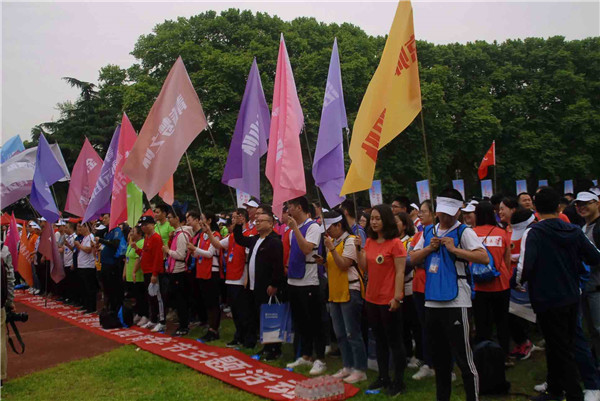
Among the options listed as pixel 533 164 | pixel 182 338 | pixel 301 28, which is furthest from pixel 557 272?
pixel 533 164

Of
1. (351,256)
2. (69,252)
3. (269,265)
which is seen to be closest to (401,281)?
(351,256)

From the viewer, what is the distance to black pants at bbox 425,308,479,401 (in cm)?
473

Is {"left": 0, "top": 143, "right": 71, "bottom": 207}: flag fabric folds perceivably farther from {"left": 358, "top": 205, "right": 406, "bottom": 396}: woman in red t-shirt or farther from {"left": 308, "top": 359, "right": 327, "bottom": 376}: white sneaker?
{"left": 358, "top": 205, "right": 406, "bottom": 396}: woman in red t-shirt

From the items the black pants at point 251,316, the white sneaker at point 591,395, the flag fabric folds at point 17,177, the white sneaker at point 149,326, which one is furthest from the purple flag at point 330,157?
the flag fabric folds at point 17,177

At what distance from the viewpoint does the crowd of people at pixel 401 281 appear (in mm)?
4848

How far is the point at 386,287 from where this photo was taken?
570cm

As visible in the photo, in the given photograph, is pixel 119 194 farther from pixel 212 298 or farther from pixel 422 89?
pixel 422 89

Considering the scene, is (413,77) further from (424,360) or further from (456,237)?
(424,360)

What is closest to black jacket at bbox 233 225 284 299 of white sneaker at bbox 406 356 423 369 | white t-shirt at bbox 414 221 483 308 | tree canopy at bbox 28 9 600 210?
white sneaker at bbox 406 356 423 369

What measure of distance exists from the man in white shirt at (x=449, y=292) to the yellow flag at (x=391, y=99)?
→ 900 mm

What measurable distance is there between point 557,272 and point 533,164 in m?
28.9

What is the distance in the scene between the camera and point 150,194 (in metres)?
7.49

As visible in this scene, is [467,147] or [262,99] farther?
[467,147]

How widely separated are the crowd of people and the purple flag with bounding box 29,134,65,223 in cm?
148
